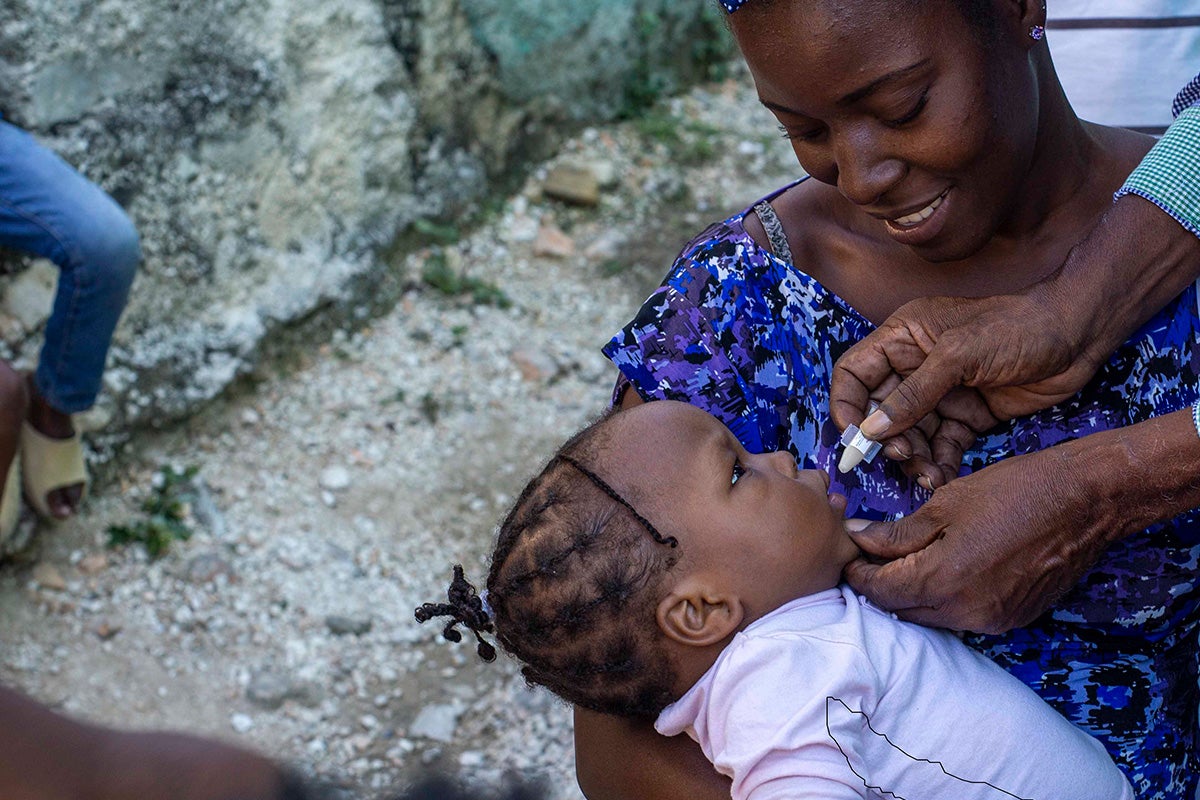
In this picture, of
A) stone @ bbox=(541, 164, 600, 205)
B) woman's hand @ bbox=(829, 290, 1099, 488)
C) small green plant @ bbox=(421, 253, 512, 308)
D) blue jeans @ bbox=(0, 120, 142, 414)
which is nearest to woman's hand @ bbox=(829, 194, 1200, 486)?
woman's hand @ bbox=(829, 290, 1099, 488)

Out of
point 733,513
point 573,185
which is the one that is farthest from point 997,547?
point 573,185

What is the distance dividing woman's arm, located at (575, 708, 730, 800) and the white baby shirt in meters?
0.04

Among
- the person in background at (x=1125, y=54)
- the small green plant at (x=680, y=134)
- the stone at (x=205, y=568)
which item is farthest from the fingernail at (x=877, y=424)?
the small green plant at (x=680, y=134)

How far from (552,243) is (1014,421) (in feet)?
10.7

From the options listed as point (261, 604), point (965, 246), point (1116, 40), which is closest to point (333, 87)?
point (261, 604)

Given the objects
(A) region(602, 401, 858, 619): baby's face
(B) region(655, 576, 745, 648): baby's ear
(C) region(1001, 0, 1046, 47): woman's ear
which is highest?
(C) region(1001, 0, 1046, 47): woman's ear

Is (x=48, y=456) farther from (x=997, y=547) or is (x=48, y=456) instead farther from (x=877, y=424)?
(x=997, y=547)

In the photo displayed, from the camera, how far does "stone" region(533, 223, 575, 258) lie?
16.6 feet

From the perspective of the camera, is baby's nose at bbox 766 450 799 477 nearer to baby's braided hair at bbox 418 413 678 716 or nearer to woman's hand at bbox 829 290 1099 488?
woman's hand at bbox 829 290 1099 488

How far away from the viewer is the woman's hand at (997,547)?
1834 millimetres

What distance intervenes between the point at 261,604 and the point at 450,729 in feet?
2.43

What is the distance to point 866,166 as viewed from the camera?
1.85m

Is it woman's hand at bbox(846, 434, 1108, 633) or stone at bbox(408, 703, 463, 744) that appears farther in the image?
stone at bbox(408, 703, 463, 744)

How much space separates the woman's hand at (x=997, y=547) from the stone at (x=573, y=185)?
355 centimetres
